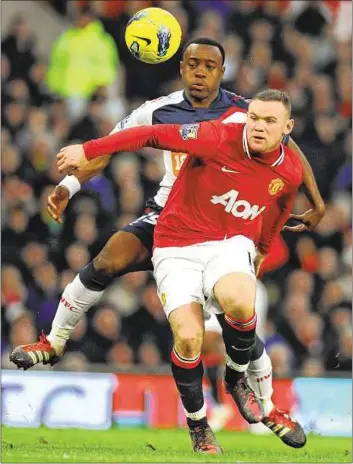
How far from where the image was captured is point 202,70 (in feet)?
30.2

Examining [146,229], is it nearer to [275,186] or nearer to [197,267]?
[197,267]

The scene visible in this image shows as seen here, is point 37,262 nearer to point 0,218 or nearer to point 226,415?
point 0,218

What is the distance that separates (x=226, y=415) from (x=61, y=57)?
512cm

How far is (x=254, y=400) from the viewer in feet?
30.2

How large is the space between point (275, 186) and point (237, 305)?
36.2 inches

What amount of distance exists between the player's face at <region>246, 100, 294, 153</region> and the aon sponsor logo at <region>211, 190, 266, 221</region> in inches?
14.8

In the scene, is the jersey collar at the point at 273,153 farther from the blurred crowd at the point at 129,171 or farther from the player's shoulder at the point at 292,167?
the blurred crowd at the point at 129,171

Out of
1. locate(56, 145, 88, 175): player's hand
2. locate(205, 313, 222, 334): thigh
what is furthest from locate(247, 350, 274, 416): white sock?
locate(205, 313, 222, 334): thigh

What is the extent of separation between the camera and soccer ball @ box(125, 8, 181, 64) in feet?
30.5

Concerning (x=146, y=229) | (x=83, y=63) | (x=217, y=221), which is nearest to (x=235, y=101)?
(x=217, y=221)

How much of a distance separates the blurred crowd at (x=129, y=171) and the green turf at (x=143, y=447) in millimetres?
1884

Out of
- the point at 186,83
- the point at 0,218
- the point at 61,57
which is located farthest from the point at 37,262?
the point at 186,83

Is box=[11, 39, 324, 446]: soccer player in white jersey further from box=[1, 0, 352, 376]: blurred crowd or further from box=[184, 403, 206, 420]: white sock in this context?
box=[1, 0, 352, 376]: blurred crowd

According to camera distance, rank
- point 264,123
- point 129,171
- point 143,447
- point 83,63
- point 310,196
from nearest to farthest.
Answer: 1. point 264,123
2. point 310,196
3. point 143,447
4. point 129,171
5. point 83,63
